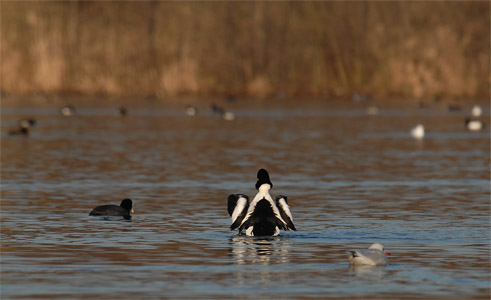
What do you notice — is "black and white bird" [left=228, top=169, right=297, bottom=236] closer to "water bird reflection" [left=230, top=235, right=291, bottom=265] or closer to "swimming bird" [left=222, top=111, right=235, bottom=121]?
"water bird reflection" [left=230, top=235, right=291, bottom=265]

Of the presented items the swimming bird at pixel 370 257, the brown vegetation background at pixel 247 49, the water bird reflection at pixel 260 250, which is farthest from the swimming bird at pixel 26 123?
the swimming bird at pixel 370 257

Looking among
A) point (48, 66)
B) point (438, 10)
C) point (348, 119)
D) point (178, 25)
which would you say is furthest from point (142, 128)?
point (438, 10)

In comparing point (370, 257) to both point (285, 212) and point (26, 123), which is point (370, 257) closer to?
point (285, 212)

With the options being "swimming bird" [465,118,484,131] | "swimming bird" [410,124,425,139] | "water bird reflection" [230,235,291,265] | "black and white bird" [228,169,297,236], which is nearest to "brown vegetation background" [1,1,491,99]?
"swimming bird" [465,118,484,131]

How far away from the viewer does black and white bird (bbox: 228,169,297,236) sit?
15883 millimetres

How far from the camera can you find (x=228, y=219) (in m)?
18.4

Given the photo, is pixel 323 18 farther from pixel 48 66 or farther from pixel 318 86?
pixel 48 66

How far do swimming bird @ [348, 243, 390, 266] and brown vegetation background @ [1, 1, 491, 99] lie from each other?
50.3 m

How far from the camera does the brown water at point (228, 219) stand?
12594mm

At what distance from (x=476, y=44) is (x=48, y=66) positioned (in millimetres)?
22323

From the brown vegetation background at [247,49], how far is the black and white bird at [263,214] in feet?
155

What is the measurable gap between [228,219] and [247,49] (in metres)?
50.6

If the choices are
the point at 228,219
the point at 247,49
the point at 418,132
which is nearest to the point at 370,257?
the point at 228,219

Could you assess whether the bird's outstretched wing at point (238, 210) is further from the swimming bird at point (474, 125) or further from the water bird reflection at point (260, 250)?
the swimming bird at point (474, 125)
